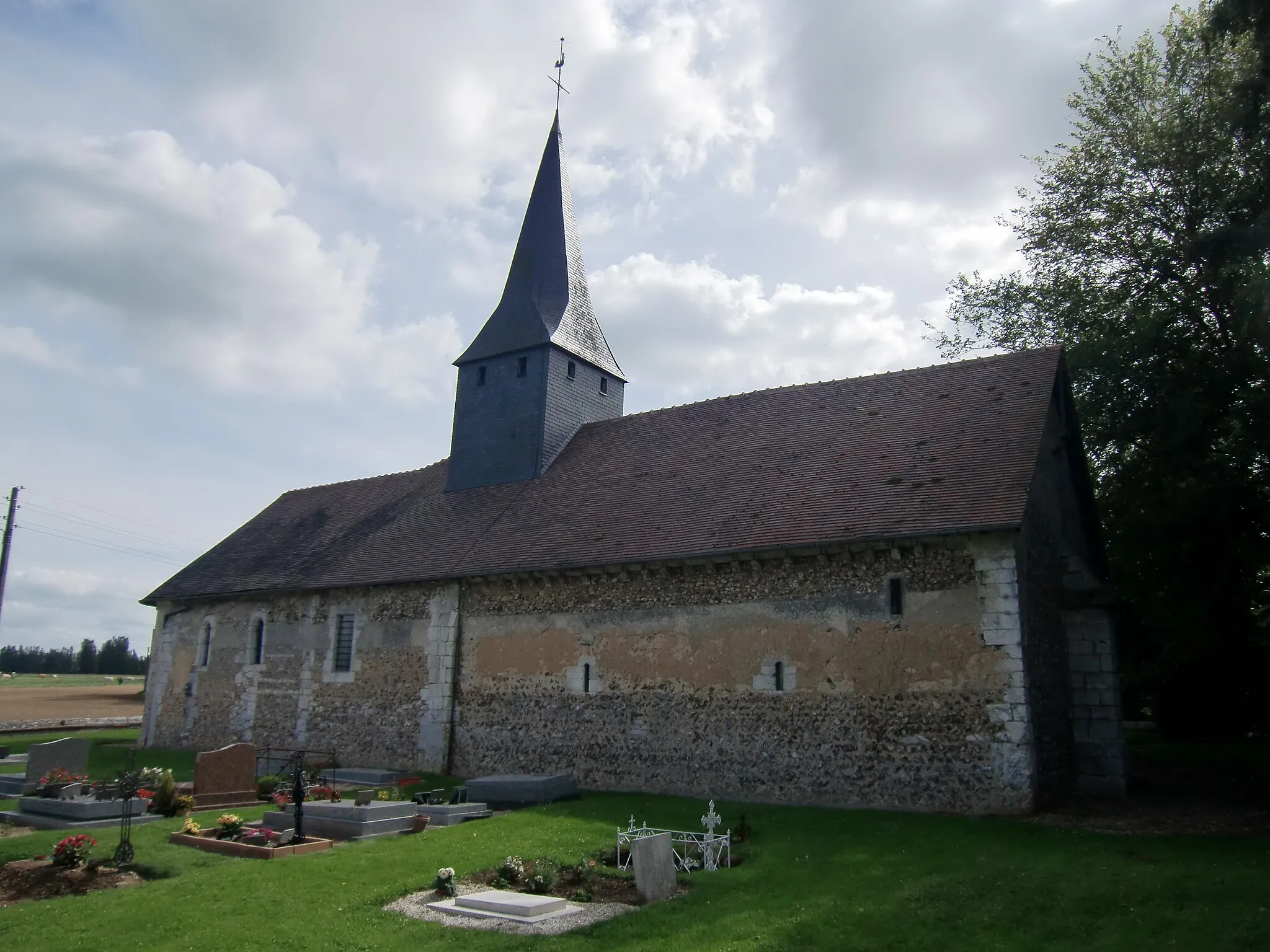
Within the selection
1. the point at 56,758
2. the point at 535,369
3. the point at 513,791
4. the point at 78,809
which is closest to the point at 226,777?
the point at 78,809

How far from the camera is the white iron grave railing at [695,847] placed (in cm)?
1116

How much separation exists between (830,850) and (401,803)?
20.8 ft

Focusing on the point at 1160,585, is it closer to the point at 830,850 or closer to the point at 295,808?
the point at 830,850

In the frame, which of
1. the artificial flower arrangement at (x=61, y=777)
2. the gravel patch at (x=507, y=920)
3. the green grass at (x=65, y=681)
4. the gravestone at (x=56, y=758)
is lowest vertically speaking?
the gravel patch at (x=507, y=920)

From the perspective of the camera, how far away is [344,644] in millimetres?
21906

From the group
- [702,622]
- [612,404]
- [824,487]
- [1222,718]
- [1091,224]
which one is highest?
[1091,224]

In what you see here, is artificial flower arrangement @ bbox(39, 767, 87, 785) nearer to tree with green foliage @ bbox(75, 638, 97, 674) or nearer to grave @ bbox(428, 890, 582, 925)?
grave @ bbox(428, 890, 582, 925)

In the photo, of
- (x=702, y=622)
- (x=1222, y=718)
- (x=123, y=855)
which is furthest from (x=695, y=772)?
(x=1222, y=718)

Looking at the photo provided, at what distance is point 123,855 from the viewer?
11.3m

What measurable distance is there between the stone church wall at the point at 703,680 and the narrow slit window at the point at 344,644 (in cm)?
17

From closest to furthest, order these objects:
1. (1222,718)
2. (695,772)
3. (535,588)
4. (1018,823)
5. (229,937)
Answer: (229,937) < (1018,823) < (695,772) < (535,588) < (1222,718)

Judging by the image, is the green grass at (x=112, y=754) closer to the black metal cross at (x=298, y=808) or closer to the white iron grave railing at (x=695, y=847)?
the black metal cross at (x=298, y=808)

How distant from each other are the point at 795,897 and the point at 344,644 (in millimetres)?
14890

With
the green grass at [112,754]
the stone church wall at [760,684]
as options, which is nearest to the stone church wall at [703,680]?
the stone church wall at [760,684]
